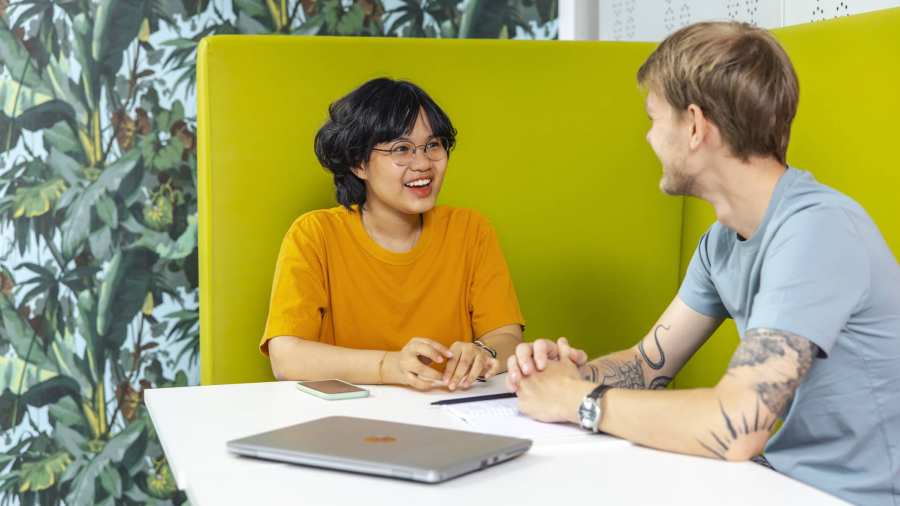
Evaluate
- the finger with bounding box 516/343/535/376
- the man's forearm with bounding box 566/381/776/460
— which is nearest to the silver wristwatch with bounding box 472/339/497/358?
the finger with bounding box 516/343/535/376

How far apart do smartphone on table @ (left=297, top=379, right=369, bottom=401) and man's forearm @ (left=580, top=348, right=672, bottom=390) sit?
13.1 inches

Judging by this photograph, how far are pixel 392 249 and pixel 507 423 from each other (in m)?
0.73

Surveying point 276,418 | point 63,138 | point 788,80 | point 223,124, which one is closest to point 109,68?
point 63,138

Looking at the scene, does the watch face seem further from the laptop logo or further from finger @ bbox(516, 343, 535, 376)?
the laptop logo

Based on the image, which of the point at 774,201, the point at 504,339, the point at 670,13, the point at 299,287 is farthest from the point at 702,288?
the point at 670,13

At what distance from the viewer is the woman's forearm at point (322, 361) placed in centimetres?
149

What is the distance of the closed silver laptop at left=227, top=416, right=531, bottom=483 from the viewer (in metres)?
0.95

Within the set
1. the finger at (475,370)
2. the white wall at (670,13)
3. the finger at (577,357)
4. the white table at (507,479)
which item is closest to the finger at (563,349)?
the finger at (577,357)

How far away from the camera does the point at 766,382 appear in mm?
1056

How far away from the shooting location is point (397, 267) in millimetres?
1845

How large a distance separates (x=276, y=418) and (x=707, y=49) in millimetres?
674

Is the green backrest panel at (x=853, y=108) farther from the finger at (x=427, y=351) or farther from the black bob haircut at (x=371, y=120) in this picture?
the finger at (x=427, y=351)

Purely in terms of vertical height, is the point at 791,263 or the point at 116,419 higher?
the point at 791,263

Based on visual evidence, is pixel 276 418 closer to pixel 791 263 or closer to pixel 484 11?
pixel 791 263
